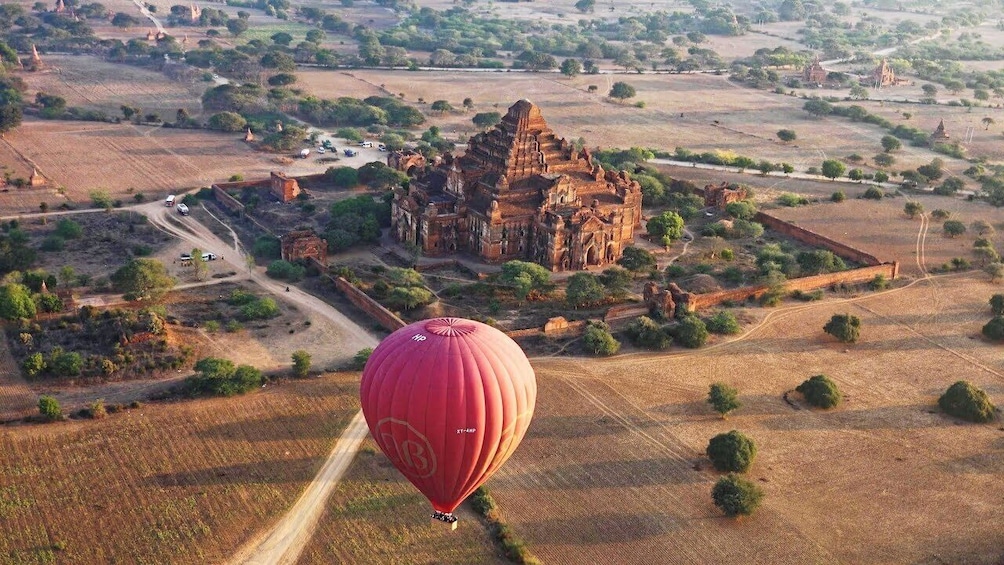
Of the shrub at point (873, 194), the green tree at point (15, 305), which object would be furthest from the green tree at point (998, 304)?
the green tree at point (15, 305)

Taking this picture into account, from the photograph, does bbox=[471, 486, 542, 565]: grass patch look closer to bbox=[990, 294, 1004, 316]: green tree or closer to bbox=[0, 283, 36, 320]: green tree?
bbox=[0, 283, 36, 320]: green tree

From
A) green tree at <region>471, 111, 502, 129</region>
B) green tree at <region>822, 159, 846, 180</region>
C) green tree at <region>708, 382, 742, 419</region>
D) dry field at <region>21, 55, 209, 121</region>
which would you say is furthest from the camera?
dry field at <region>21, 55, 209, 121</region>

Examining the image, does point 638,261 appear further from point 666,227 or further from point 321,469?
point 321,469

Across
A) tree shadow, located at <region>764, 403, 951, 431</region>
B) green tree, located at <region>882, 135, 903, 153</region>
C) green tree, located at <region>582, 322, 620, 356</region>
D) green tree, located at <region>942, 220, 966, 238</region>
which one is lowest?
tree shadow, located at <region>764, 403, 951, 431</region>

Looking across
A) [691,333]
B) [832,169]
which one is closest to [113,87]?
[832,169]

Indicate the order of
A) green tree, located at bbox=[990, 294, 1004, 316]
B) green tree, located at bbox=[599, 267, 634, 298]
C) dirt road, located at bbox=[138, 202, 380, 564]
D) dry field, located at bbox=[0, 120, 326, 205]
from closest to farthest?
dirt road, located at bbox=[138, 202, 380, 564] < green tree, located at bbox=[990, 294, 1004, 316] < green tree, located at bbox=[599, 267, 634, 298] < dry field, located at bbox=[0, 120, 326, 205]

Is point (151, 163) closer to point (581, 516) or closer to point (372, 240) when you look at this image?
point (372, 240)

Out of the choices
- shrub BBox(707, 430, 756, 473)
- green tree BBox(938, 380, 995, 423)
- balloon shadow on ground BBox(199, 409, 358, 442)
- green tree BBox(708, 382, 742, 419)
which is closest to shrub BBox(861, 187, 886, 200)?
green tree BBox(938, 380, 995, 423)
